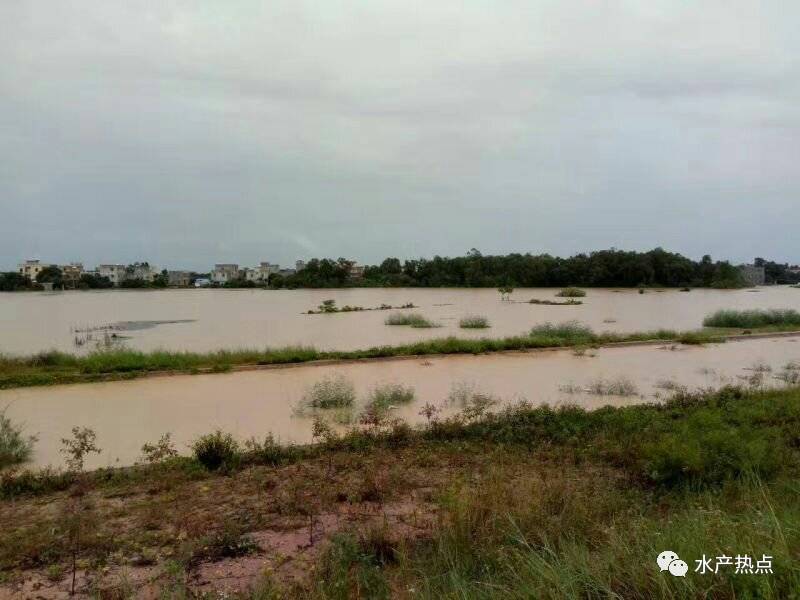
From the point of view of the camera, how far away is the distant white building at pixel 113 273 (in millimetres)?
88200

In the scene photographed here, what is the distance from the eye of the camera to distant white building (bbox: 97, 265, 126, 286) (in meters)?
88.2

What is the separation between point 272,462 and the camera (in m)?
6.67

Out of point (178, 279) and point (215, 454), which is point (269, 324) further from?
point (178, 279)

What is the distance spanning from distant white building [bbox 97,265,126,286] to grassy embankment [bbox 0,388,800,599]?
87.7m

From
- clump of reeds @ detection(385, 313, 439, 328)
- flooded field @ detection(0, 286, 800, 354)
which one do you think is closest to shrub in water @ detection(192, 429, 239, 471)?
Answer: flooded field @ detection(0, 286, 800, 354)

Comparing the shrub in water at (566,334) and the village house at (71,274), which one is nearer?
the shrub in water at (566,334)

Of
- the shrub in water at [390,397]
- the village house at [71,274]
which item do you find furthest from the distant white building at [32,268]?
the shrub in water at [390,397]

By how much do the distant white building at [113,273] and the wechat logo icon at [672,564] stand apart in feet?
303

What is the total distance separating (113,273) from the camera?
94.5m

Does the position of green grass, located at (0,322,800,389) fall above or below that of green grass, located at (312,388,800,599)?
below

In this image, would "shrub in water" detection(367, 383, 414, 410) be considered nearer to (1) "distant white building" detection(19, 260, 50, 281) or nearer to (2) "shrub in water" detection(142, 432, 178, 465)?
(2) "shrub in water" detection(142, 432, 178, 465)

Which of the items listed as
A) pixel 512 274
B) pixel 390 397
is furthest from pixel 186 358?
pixel 512 274

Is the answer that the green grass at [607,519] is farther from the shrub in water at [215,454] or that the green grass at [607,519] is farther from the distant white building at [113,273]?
the distant white building at [113,273]

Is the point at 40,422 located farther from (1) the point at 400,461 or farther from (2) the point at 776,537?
(2) the point at 776,537
